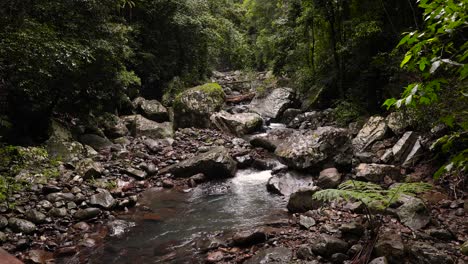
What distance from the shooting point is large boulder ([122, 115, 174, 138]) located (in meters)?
12.7

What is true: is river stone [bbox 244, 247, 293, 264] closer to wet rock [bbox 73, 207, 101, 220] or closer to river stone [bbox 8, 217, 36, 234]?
wet rock [bbox 73, 207, 101, 220]

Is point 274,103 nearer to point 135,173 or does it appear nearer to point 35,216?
point 135,173

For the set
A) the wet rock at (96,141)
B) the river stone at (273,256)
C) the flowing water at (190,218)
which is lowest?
the flowing water at (190,218)

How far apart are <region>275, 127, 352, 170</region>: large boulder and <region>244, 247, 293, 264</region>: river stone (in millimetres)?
3861

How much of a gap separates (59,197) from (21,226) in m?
1.18

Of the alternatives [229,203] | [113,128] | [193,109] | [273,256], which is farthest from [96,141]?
[273,256]

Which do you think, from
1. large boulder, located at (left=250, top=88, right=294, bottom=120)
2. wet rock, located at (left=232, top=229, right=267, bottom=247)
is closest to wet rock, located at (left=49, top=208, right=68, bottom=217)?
wet rock, located at (left=232, top=229, right=267, bottom=247)

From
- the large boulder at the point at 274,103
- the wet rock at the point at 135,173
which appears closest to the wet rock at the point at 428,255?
the wet rock at the point at 135,173

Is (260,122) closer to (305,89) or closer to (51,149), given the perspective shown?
(305,89)

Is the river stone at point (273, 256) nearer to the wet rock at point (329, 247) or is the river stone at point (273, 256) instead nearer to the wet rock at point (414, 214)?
the wet rock at point (329, 247)

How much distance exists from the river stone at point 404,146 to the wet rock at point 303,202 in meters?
2.84

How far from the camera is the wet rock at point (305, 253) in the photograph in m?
4.50

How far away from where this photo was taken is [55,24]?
8.60m

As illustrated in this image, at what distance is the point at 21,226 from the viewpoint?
5.73 meters
